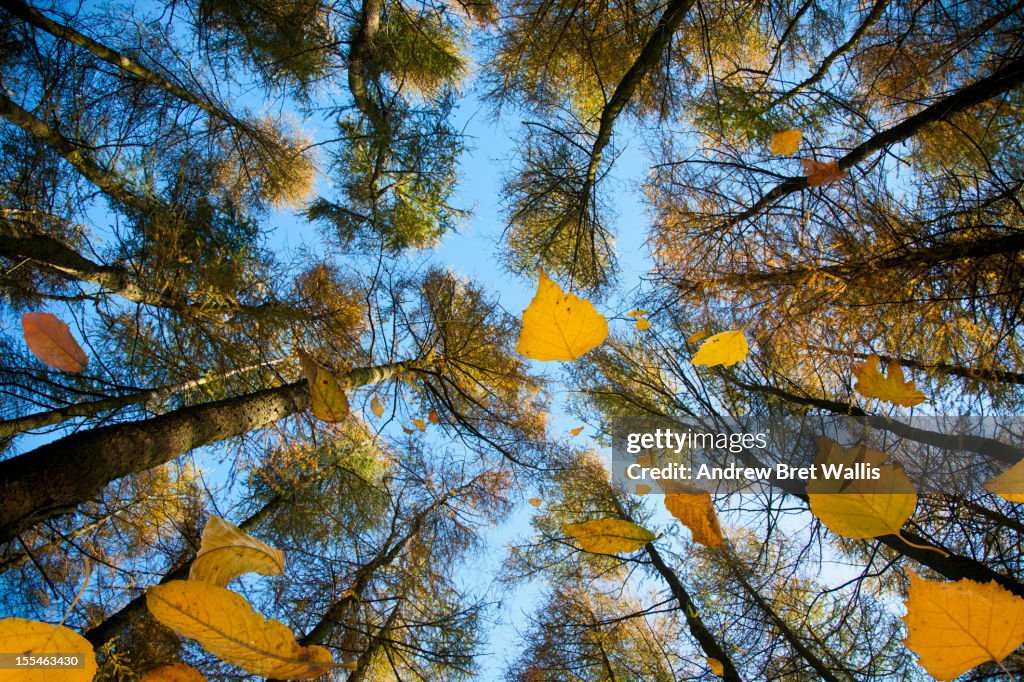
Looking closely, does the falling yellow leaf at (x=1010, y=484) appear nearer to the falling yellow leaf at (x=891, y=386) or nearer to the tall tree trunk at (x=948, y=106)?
the falling yellow leaf at (x=891, y=386)

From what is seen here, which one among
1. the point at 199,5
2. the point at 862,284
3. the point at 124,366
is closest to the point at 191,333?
the point at 124,366

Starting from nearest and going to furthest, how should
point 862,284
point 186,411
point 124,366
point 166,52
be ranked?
point 186,411 < point 862,284 < point 166,52 < point 124,366

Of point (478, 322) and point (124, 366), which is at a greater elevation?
point (124, 366)

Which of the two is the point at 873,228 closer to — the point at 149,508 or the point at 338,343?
the point at 338,343

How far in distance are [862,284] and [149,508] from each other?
A: 14.7 ft

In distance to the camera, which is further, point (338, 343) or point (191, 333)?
point (338, 343)

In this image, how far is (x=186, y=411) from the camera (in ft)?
6.70

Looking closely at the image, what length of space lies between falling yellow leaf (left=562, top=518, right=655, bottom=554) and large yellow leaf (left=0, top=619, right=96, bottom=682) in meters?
2.67

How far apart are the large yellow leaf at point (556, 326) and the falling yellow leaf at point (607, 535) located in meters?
1.78

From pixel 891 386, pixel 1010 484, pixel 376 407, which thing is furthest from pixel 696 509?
pixel 376 407

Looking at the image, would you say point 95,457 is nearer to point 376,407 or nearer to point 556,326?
point 556,326

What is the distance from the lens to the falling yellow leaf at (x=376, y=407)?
3903 mm

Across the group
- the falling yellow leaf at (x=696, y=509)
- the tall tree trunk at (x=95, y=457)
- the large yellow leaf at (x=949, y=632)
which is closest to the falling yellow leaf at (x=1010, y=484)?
the large yellow leaf at (x=949, y=632)

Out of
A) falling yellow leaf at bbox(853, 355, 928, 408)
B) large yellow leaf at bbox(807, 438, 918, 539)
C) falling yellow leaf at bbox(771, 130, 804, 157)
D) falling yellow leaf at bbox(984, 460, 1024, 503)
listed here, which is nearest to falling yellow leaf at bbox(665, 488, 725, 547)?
large yellow leaf at bbox(807, 438, 918, 539)
